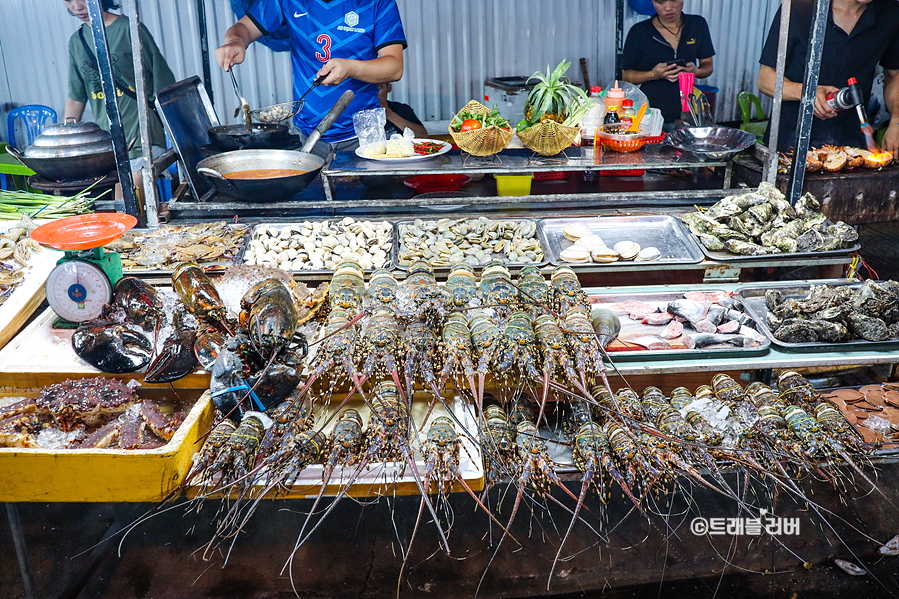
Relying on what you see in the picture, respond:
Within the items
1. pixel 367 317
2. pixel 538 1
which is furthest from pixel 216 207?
pixel 538 1

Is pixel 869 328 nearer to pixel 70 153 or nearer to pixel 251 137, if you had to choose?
pixel 251 137

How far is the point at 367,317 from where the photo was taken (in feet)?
7.55

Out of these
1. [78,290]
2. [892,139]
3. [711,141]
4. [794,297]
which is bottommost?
[794,297]

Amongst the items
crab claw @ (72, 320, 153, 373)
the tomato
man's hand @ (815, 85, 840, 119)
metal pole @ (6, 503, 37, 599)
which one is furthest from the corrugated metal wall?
metal pole @ (6, 503, 37, 599)

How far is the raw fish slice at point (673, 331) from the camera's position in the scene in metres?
2.69

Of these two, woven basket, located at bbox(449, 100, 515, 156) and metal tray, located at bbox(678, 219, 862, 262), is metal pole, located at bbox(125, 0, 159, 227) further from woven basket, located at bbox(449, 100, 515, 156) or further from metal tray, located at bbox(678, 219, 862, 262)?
metal tray, located at bbox(678, 219, 862, 262)

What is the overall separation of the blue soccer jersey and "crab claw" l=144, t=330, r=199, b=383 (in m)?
3.09

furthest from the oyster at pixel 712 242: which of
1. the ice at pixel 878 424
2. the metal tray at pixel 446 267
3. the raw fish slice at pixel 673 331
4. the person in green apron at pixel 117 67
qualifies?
the person in green apron at pixel 117 67

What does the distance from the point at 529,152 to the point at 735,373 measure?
1850mm

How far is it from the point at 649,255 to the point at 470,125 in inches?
55.3

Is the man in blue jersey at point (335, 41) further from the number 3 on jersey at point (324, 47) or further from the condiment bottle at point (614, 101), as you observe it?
the condiment bottle at point (614, 101)

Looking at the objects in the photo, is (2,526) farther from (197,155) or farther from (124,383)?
(197,155)

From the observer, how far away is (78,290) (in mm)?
2447

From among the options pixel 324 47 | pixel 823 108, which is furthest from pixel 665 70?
pixel 324 47
